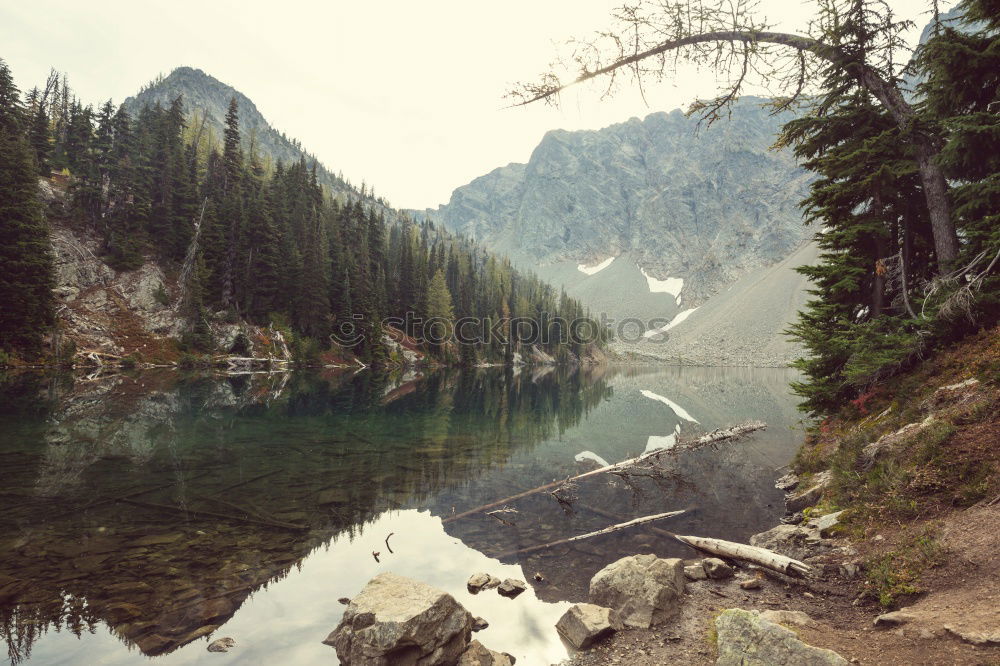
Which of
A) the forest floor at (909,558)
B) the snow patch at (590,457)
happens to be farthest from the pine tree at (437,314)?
the forest floor at (909,558)

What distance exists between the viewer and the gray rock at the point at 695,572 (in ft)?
25.0

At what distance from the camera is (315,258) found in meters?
63.3

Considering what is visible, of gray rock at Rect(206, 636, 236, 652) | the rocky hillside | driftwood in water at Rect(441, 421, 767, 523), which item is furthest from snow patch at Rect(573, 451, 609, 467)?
the rocky hillside

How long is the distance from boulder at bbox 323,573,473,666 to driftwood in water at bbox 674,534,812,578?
5313 mm

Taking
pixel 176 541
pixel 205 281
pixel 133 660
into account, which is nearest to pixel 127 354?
pixel 205 281

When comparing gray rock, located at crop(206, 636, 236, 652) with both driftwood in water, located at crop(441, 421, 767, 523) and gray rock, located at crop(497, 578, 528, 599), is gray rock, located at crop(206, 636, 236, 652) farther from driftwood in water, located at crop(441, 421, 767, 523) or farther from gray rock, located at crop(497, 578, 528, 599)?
driftwood in water, located at crop(441, 421, 767, 523)

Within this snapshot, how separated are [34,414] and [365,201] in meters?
181

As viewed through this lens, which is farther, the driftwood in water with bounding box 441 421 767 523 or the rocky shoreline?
the driftwood in water with bounding box 441 421 767 523

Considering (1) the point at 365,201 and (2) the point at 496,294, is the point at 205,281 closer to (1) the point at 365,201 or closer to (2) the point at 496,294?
(2) the point at 496,294

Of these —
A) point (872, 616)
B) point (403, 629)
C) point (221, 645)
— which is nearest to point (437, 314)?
point (221, 645)

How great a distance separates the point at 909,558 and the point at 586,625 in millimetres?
4489

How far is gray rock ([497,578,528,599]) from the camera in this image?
7.68 meters

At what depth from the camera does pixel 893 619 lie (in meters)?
4.77

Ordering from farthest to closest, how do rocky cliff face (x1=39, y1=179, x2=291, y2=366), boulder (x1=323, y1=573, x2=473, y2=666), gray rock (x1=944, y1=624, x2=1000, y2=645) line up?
rocky cliff face (x1=39, y1=179, x2=291, y2=366) < boulder (x1=323, y1=573, x2=473, y2=666) < gray rock (x1=944, y1=624, x2=1000, y2=645)
